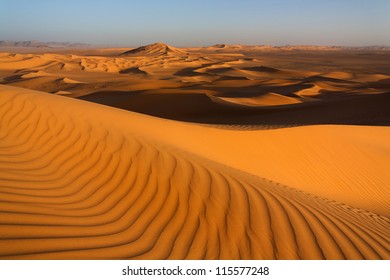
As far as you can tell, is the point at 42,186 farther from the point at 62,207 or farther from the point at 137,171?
the point at 137,171

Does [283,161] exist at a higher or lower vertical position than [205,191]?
lower

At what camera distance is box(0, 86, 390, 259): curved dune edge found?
107 inches

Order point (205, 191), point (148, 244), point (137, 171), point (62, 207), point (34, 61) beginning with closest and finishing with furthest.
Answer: point (148, 244) → point (62, 207) → point (205, 191) → point (137, 171) → point (34, 61)

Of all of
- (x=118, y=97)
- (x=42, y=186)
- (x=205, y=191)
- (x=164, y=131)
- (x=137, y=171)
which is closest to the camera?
(x=42, y=186)

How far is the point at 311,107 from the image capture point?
17266 mm

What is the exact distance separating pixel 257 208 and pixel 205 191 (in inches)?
23.2

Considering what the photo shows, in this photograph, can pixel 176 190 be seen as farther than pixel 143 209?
Yes

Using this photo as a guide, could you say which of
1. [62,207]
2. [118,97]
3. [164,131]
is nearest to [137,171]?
[62,207]

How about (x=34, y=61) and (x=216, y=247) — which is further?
(x=34, y=61)

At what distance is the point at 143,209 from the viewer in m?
3.38

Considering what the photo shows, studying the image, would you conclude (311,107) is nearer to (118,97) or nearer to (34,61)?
(118,97)

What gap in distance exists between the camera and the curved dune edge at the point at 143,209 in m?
2.71

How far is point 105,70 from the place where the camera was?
41.9 m

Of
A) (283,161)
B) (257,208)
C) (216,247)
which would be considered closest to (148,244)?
(216,247)
